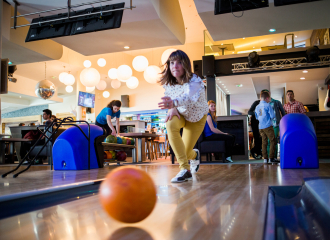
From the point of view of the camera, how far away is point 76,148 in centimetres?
451

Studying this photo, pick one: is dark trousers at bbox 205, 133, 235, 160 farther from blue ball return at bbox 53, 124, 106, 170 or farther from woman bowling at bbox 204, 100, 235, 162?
blue ball return at bbox 53, 124, 106, 170

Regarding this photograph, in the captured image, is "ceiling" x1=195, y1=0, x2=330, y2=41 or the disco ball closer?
"ceiling" x1=195, y1=0, x2=330, y2=41

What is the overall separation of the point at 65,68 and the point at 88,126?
27.7 ft

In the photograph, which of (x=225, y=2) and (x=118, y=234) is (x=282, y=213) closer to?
(x=118, y=234)

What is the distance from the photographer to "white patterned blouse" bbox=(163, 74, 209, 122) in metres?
2.53

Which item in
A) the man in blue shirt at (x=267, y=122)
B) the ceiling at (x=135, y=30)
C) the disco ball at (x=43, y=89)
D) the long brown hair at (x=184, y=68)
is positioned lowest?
the man in blue shirt at (x=267, y=122)

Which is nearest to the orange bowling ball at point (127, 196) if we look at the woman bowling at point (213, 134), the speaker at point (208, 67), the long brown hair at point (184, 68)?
the long brown hair at point (184, 68)

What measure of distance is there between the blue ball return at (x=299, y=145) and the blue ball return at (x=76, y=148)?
2.89 meters

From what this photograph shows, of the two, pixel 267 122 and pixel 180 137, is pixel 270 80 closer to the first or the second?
pixel 267 122

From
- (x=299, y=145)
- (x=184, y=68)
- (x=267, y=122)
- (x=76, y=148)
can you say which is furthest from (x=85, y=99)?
(x=184, y=68)

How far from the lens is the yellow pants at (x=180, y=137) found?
8.46 feet

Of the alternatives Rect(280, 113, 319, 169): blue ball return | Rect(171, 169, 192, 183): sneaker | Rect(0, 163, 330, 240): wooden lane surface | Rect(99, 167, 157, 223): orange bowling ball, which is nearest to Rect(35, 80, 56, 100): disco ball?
Rect(280, 113, 319, 169): blue ball return

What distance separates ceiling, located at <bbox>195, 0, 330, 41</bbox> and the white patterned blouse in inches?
154

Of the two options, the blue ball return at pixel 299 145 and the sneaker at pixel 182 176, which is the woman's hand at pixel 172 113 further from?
the blue ball return at pixel 299 145
